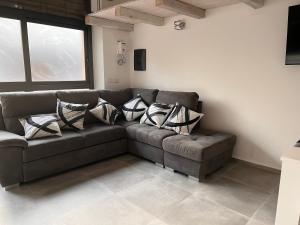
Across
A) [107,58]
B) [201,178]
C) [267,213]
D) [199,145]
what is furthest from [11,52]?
[267,213]

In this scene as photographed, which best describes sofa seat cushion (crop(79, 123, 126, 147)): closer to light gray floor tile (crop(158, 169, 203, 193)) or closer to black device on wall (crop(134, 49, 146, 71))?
light gray floor tile (crop(158, 169, 203, 193))

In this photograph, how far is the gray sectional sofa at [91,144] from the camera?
7.84ft

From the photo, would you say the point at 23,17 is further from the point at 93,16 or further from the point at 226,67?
the point at 226,67

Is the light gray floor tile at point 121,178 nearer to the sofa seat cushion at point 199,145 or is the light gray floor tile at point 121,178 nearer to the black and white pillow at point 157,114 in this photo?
the sofa seat cushion at point 199,145

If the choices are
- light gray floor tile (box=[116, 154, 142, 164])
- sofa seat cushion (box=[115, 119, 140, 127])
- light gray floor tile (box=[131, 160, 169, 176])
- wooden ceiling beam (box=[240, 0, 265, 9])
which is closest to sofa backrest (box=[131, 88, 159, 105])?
sofa seat cushion (box=[115, 119, 140, 127])

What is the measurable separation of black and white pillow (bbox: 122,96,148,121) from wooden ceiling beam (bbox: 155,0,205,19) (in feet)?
4.87

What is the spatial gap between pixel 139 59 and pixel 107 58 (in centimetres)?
60

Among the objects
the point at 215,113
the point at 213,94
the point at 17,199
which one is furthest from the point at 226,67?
the point at 17,199

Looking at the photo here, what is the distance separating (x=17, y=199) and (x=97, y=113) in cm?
156

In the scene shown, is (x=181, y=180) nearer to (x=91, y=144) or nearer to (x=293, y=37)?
(x=91, y=144)

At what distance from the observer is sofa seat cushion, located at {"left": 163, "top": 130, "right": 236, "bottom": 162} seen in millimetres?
2478

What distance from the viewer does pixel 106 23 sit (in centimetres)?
381

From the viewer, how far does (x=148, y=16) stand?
3475 millimetres

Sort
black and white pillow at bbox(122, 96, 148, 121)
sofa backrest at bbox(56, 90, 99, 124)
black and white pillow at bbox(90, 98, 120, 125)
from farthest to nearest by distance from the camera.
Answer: black and white pillow at bbox(122, 96, 148, 121)
black and white pillow at bbox(90, 98, 120, 125)
sofa backrest at bbox(56, 90, 99, 124)
